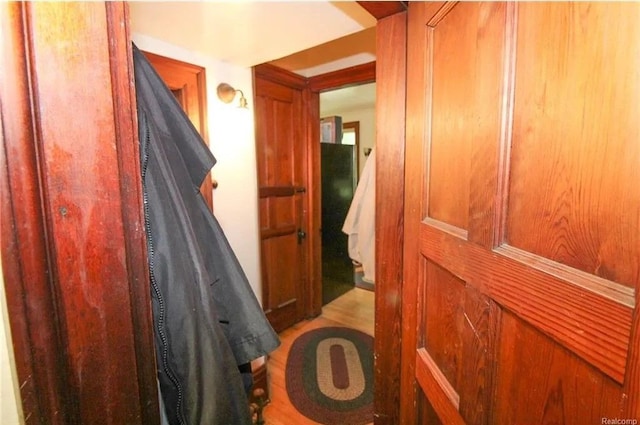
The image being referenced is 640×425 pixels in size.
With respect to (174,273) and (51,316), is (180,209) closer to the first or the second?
(174,273)

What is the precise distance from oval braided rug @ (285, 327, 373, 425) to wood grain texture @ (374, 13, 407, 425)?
680mm

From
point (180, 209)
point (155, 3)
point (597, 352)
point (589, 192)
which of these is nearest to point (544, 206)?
point (589, 192)

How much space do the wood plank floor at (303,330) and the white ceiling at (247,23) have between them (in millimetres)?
2046

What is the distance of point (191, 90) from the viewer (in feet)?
5.16

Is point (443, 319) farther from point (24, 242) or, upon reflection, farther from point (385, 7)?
point (385, 7)

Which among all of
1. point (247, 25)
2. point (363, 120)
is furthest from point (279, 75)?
point (363, 120)

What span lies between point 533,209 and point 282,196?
2001 mm

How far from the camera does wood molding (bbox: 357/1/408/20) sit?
844 millimetres

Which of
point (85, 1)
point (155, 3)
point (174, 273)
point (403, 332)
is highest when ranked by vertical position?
point (155, 3)

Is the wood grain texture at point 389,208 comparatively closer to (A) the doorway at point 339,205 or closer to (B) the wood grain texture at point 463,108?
(B) the wood grain texture at point 463,108

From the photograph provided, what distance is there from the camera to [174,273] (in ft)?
1.83

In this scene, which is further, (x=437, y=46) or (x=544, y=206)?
(x=437, y=46)

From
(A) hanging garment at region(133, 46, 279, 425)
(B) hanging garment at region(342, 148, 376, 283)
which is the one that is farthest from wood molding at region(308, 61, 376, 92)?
(A) hanging garment at region(133, 46, 279, 425)

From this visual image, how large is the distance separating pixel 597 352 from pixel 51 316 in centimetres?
66
